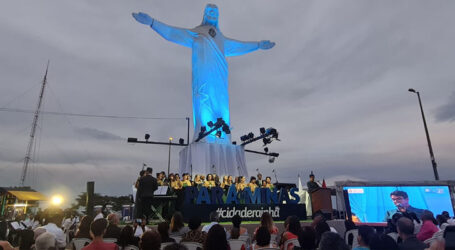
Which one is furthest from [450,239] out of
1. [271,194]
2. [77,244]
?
[271,194]

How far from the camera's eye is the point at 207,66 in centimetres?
2208

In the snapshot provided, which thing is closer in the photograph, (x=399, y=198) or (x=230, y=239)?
(x=230, y=239)

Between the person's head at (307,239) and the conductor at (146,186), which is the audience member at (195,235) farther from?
the conductor at (146,186)

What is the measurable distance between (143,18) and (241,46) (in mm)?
9081

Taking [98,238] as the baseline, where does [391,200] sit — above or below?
above

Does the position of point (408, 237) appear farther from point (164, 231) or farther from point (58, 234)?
point (58, 234)

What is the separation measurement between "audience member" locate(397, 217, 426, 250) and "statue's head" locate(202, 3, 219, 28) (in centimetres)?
2234

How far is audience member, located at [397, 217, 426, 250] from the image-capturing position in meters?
4.09

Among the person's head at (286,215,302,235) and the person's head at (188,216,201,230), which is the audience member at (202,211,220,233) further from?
the person's head at (286,215,302,235)

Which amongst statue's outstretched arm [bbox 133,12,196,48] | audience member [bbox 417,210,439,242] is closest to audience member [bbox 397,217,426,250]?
audience member [bbox 417,210,439,242]

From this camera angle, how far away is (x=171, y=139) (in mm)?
25906

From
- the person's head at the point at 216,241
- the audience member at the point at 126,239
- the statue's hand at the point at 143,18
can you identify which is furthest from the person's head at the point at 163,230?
the statue's hand at the point at 143,18

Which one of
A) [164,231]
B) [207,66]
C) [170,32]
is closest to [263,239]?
[164,231]

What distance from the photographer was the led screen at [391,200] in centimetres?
1339
